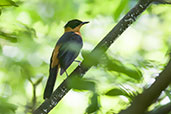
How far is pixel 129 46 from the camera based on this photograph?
3.27 metres

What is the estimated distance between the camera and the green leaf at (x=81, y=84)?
70cm

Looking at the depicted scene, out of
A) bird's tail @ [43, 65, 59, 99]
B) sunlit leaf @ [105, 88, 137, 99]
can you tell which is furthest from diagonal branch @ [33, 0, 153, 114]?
sunlit leaf @ [105, 88, 137, 99]

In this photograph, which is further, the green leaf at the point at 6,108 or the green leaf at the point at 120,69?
the green leaf at the point at 6,108

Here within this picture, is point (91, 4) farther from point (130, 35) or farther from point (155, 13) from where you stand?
point (155, 13)

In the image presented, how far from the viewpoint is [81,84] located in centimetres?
71

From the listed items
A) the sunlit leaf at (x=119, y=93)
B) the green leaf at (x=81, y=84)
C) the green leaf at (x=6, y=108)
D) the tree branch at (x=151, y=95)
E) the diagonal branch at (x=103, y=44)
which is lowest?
the tree branch at (x=151, y=95)

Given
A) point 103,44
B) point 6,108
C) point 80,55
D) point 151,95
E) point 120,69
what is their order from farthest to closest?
point 80,55
point 103,44
point 6,108
point 120,69
point 151,95

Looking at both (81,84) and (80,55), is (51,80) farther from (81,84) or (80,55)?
(81,84)

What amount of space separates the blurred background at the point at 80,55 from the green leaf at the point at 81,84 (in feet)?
0.06

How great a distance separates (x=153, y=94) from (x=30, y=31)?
0.91 meters

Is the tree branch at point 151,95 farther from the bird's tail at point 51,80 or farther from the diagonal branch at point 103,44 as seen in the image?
the bird's tail at point 51,80

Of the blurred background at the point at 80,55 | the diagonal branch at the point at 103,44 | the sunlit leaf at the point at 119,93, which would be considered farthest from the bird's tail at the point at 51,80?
the sunlit leaf at the point at 119,93

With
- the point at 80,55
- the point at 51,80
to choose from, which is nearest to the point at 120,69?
the point at 80,55

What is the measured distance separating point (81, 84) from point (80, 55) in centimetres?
66
